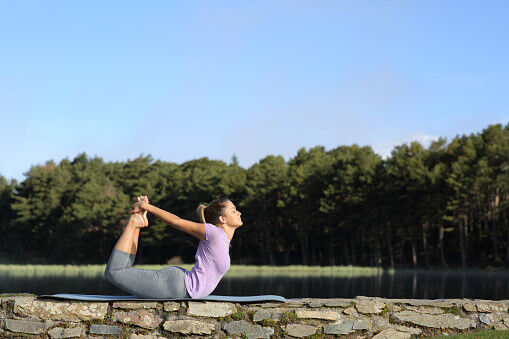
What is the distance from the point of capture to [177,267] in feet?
21.4

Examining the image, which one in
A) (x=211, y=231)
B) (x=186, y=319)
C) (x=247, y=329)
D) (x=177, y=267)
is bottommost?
(x=247, y=329)

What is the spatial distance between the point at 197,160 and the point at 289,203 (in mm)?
22365

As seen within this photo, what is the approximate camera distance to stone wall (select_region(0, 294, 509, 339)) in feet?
22.3

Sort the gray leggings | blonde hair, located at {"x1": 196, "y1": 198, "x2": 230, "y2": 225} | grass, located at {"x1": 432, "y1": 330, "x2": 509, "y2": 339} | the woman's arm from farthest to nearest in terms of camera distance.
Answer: grass, located at {"x1": 432, "y1": 330, "x2": 509, "y2": 339}, blonde hair, located at {"x1": 196, "y1": 198, "x2": 230, "y2": 225}, the gray leggings, the woman's arm

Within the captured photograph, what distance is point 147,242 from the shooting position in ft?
215

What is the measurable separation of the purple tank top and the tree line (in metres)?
41.3

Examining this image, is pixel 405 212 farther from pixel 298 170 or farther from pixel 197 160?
pixel 197 160

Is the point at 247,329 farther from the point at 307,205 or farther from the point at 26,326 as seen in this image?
the point at 307,205

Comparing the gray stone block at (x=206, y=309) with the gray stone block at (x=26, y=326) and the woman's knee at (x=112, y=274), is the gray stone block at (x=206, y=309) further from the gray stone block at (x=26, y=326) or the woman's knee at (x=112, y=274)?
the gray stone block at (x=26, y=326)

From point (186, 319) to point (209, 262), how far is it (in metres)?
0.90

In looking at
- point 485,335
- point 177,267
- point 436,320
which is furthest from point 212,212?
point 485,335

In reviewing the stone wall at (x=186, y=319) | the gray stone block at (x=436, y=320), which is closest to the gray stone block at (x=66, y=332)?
the stone wall at (x=186, y=319)

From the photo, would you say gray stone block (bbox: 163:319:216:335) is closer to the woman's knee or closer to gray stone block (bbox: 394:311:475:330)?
the woman's knee

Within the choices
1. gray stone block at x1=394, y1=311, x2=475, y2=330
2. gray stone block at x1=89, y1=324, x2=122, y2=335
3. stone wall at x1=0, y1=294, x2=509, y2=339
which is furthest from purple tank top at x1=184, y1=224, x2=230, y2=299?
gray stone block at x1=394, y1=311, x2=475, y2=330
